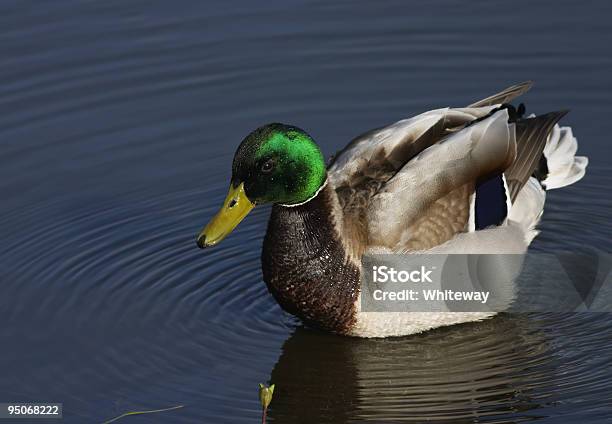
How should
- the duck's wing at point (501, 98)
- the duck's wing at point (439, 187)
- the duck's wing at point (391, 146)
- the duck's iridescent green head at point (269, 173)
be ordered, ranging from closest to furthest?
the duck's iridescent green head at point (269, 173), the duck's wing at point (439, 187), the duck's wing at point (391, 146), the duck's wing at point (501, 98)

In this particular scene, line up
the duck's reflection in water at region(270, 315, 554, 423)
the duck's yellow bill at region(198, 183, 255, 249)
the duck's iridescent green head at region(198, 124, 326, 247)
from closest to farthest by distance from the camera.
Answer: the duck's reflection in water at region(270, 315, 554, 423) → the duck's iridescent green head at region(198, 124, 326, 247) → the duck's yellow bill at region(198, 183, 255, 249)

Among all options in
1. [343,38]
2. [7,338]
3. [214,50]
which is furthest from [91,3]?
[7,338]

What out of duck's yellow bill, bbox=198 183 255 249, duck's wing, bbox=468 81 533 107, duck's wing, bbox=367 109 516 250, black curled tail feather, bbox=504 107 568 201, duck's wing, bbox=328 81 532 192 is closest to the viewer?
duck's yellow bill, bbox=198 183 255 249

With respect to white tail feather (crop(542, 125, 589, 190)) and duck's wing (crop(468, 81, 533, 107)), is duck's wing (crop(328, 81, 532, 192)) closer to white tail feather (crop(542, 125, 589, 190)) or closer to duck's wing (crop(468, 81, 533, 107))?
duck's wing (crop(468, 81, 533, 107))

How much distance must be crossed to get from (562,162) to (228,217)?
2.37m

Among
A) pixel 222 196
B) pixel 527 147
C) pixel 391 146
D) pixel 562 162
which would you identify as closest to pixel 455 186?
pixel 391 146

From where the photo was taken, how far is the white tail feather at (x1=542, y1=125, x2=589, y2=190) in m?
8.44

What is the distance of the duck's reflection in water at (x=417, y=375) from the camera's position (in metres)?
6.95

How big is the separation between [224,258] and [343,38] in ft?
9.29

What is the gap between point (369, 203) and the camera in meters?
7.52

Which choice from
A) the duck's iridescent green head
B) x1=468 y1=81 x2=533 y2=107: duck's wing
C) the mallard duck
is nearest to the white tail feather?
x1=468 y1=81 x2=533 y2=107: duck's wing

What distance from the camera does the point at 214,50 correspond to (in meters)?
10.8

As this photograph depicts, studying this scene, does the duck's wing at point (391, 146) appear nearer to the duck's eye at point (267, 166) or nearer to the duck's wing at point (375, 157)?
the duck's wing at point (375, 157)

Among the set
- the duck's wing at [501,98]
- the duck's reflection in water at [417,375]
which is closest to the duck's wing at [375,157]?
the duck's wing at [501,98]
